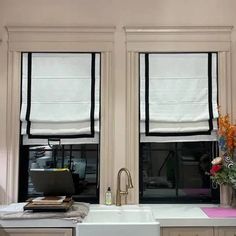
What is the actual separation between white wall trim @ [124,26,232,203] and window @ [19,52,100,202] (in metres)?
0.33

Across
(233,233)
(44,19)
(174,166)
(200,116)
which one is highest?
(44,19)

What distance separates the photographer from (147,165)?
148 inches

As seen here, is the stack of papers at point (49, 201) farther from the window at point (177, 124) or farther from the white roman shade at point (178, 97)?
the white roman shade at point (178, 97)

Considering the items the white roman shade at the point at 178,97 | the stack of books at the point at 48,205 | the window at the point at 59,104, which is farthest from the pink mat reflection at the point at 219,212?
the stack of books at the point at 48,205

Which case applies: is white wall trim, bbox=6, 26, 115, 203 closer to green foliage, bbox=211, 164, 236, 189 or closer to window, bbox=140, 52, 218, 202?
window, bbox=140, 52, 218, 202

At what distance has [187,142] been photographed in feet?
12.3

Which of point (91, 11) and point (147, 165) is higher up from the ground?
point (91, 11)

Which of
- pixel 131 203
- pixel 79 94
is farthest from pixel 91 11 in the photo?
pixel 131 203

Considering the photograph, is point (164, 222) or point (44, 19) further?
point (44, 19)

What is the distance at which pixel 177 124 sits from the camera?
12.0ft

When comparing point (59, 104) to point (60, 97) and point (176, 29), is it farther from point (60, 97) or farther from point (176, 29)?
point (176, 29)

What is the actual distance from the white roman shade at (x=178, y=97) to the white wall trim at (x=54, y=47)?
1.10ft

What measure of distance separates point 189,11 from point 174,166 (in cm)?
155

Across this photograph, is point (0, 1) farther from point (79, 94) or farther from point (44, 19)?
point (79, 94)
